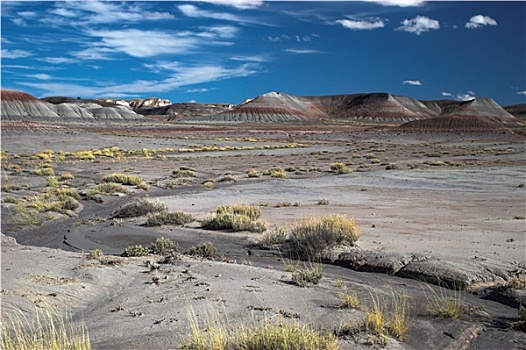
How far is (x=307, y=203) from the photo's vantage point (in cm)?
1806

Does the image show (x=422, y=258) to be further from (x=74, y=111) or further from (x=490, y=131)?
(x=74, y=111)

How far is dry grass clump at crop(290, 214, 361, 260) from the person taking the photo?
1064cm

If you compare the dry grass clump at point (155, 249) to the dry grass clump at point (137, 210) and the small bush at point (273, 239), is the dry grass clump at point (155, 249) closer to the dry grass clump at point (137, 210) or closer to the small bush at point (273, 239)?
the small bush at point (273, 239)

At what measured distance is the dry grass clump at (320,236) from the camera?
34.9ft

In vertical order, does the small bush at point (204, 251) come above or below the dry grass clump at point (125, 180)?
below

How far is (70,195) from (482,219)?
14698 millimetres

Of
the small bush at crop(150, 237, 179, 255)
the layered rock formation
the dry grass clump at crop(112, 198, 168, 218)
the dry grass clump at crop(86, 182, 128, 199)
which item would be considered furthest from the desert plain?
the layered rock formation

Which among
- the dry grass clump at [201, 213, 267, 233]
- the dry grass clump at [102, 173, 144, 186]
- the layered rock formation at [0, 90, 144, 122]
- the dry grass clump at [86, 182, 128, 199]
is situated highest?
the layered rock formation at [0, 90, 144, 122]

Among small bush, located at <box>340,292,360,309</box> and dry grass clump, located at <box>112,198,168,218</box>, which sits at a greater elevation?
dry grass clump, located at <box>112,198,168,218</box>

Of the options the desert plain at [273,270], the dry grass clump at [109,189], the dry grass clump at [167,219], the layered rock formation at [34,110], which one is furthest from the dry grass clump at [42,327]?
the layered rock formation at [34,110]

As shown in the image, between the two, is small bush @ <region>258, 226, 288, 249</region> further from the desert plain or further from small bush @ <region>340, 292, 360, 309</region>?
small bush @ <region>340, 292, 360, 309</region>

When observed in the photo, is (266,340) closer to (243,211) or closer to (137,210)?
(243,211)

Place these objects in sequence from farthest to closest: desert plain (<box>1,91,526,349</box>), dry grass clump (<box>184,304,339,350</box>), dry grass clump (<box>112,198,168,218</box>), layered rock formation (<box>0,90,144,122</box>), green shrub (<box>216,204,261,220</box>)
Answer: layered rock formation (<box>0,90,144,122</box>) → dry grass clump (<box>112,198,168,218</box>) → green shrub (<box>216,204,261,220</box>) → desert plain (<box>1,91,526,349</box>) → dry grass clump (<box>184,304,339,350</box>)

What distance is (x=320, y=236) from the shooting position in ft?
35.6
